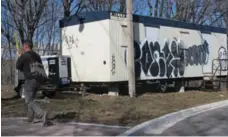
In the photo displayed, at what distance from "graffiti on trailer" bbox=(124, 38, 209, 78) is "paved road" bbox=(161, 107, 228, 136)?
5.55 m

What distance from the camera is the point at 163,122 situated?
10.9 metres

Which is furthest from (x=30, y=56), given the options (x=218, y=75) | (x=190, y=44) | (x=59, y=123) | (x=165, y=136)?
(x=218, y=75)

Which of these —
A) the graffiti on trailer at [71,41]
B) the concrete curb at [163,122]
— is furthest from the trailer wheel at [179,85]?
the concrete curb at [163,122]

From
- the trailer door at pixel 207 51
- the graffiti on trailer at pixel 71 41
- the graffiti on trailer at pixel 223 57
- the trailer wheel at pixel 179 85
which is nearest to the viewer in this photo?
the graffiti on trailer at pixel 71 41

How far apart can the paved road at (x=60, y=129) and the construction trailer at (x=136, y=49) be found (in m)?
7.10

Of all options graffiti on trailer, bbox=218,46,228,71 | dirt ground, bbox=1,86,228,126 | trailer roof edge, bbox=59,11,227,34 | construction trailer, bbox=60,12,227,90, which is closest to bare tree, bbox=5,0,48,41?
trailer roof edge, bbox=59,11,227,34

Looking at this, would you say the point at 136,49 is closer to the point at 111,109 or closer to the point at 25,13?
the point at 111,109

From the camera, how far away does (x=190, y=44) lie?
21609 mm

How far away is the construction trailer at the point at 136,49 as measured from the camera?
16.8m

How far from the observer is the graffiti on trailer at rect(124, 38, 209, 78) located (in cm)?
1825

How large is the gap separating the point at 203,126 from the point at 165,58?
933cm

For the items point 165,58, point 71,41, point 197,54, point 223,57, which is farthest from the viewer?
point 223,57

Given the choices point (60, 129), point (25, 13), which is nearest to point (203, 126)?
point (60, 129)

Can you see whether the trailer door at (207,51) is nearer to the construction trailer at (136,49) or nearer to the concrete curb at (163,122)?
the construction trailer at (136,49)
